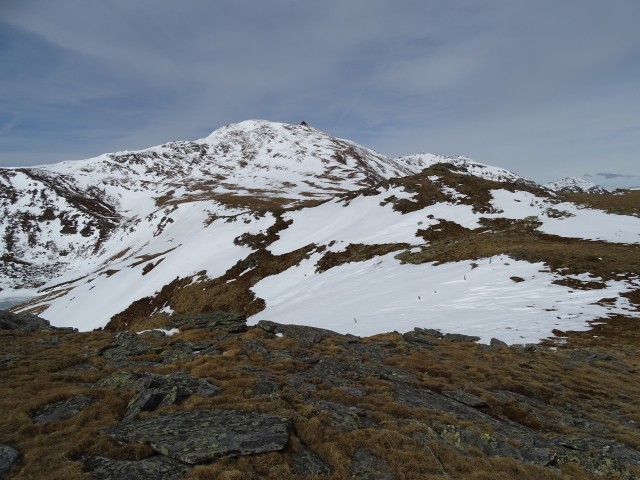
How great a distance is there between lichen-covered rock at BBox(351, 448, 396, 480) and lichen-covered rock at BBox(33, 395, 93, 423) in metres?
7.54

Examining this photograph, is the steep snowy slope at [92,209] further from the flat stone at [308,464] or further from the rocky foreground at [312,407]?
the flat stone at [308,464]

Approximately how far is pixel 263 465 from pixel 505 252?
3051cm

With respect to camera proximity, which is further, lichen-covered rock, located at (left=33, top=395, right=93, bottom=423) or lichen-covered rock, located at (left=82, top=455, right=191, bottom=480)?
lichen-covered rock, located at (left=33, top=395, right=93, bottom=423)

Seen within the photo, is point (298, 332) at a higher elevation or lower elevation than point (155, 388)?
lower

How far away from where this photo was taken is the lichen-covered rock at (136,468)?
7004 mm

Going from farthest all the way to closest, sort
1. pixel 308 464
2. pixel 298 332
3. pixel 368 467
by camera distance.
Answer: pixel 298 332
pixel 368 467
pixel 308 464

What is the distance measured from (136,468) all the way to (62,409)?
→ 13.9 feet

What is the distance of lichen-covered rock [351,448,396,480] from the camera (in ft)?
25.1

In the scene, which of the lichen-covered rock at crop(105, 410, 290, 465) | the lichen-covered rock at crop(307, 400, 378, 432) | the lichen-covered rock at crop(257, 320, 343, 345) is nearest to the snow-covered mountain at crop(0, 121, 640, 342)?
the lichen-covered rock at crop(257, 320, 343, 345)

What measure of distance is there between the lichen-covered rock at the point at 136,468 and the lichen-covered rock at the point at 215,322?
40.6 ft

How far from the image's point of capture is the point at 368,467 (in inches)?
313

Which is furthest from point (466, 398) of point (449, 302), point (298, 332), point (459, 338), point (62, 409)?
point (449, 302)

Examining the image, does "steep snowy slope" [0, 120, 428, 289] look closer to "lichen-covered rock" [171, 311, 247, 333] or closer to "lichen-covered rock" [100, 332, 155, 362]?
"lichen-covered rock" [171, 311, 247, 333]

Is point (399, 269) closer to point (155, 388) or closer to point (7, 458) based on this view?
point (155, 388)
